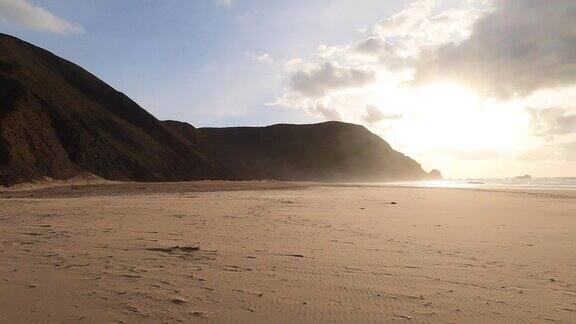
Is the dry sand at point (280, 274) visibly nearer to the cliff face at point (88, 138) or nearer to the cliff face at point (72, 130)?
the cliff face at point (88, 138)

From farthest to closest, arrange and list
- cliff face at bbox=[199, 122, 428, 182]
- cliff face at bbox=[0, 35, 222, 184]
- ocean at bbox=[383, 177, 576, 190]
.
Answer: cliff face at bbox=[199, 122, 428, 182] → ocean at bbox=[383, 177, 576, 190] → cliff face at bbox=[0, 35, 222, 184]

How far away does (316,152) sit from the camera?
4833 inches

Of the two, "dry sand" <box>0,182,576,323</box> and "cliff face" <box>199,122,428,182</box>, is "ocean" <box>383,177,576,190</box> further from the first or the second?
"dry sand" <box>0,182,576,323</box>

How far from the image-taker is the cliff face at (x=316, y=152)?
114 metres

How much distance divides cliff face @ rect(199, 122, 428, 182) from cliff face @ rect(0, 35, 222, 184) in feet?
119

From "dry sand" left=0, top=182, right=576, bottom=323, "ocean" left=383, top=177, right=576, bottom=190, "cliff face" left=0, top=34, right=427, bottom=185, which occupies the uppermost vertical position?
"cliff face" left=0, top=34, right=427, bottom=185

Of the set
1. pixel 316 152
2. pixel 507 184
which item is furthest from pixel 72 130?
pixel 316 152

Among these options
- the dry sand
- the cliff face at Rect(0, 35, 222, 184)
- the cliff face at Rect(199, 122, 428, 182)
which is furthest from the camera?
the cliff face at Rect(199, 122, 428, 182)

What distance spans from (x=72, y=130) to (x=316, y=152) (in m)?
81.5

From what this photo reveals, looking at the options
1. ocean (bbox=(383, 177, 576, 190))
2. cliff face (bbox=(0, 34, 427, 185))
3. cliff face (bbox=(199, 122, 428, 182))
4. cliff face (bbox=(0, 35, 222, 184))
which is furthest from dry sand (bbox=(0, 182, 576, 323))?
cliff face (bbox=(199, 122, 428, 182))

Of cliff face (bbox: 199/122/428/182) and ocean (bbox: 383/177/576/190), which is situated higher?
cliff face (bbox: 199/122/428/182)

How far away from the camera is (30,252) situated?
239 inches

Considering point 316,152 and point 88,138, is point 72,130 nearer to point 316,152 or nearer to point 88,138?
point 88,138

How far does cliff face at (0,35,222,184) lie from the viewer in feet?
132
